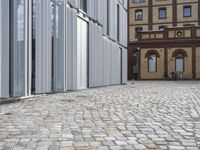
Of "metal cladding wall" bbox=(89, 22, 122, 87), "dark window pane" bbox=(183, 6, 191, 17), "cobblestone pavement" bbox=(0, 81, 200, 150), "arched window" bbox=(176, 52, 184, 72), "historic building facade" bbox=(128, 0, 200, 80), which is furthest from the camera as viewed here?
"dark window pane" bbox=(183, 6, 191, 17)

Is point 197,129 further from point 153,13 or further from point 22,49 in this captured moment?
point 153,13

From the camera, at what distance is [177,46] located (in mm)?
44875

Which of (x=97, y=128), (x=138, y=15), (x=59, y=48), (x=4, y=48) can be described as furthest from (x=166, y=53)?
(x=97, y=128)

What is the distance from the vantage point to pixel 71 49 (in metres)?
17.5

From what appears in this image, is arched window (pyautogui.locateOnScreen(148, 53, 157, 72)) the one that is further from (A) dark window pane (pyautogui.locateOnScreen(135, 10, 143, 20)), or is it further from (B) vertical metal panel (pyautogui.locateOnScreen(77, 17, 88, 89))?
(B) vertical metal panel (pyautogui.locateOnScreen(77, 17, 88, 89))

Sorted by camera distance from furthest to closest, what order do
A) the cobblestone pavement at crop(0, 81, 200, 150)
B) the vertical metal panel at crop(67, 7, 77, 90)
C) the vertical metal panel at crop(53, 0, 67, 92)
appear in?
1. the vertical metal panel at crop(67, 7, 77, 90)
2. the vertical metal panel at crop(53, 0, 67, 92)
3. the cobblestone pavement at crop(0, 81, 200, 150)

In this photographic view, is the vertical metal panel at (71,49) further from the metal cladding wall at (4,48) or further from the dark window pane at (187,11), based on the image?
the dark window pane at (187,11)

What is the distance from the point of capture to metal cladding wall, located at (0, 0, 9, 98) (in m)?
11.1

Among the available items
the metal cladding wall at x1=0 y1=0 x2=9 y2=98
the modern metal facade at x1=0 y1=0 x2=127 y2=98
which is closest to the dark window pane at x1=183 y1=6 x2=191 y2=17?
the modern metal facade at x1=0 y1=0 x2=127 y2=98

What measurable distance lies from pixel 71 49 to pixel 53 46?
2255mm

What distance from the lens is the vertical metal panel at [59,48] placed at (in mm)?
15430

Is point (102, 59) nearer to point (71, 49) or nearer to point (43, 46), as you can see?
point (71, 49)


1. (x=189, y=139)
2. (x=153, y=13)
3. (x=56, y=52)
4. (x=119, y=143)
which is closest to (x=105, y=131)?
(x=119, y=143)

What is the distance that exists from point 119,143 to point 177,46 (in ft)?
133
